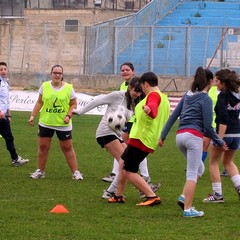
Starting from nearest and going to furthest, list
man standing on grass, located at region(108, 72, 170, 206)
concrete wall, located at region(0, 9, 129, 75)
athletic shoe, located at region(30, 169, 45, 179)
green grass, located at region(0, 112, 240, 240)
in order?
green grass, located at region(0, 112, 240, 240) → man standing on grass, located at region(108, 72, 170, 206) → athletic shoe, located at region(30, 169, 45, 179) → concrete wall, located at region(0, 9, 129, 75)

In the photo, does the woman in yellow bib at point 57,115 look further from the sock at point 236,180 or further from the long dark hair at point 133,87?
the sock at point 236,180

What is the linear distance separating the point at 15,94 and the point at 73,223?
2076 cm

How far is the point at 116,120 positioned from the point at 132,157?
4.00 ft

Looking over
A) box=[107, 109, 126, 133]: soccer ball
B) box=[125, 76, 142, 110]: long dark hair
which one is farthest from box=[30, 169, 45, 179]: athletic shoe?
box=[125, 76, 142, 110]: long dark hair

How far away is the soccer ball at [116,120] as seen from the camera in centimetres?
1199

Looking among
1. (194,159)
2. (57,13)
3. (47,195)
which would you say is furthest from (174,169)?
(57,13)

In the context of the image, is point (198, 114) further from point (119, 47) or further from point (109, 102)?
point (119, 47)

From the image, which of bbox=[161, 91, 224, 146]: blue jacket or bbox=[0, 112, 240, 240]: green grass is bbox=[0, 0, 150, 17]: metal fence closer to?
bbox=[0, 112, 240, 240]: green grass

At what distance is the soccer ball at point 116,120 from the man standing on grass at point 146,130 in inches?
41.7

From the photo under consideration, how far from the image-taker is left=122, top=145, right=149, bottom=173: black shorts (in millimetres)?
10852

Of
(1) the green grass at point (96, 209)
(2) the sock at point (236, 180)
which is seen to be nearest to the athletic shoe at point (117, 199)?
(1) the green grass at point (96, 209)

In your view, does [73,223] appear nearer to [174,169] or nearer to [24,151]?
[174,169]

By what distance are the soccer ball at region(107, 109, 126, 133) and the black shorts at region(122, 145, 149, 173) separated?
1.11m

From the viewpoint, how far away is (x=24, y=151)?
733 inches
